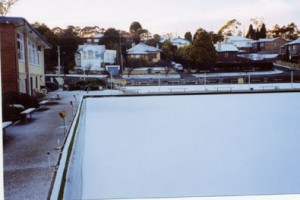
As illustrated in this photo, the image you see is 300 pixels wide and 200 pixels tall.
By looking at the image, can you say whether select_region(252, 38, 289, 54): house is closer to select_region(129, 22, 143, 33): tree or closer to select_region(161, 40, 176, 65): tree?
select_region(161, 40, 176, 65): tree

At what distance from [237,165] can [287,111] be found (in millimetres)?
1300

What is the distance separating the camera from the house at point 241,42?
380 cm

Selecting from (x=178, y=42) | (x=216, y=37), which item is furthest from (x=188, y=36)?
(x=216, y=37)

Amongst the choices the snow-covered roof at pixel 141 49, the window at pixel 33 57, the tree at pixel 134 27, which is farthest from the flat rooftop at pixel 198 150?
the window at pixel 33 57

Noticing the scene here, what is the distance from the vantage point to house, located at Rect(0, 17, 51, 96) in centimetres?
539

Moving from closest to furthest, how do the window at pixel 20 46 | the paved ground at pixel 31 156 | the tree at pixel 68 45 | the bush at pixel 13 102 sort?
the paved ground at pixel 31 156
the tree at pixel 68 45
the bush at pixel 13 102
the window at pixel 20 46

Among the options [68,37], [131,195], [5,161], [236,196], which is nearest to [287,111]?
[236,196]

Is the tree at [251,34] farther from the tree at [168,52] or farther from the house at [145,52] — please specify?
the house at [145,52]

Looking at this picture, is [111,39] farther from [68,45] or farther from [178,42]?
[178,42]

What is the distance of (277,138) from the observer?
4281 millimetres

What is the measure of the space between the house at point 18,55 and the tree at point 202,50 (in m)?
1.80

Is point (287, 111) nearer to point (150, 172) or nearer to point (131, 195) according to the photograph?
point (150, 172)

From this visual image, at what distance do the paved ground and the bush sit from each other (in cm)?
16

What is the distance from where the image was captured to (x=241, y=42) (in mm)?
3891
